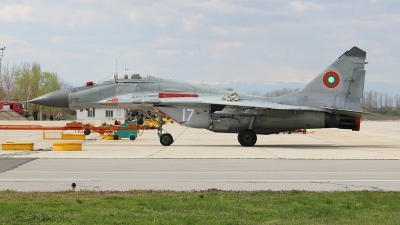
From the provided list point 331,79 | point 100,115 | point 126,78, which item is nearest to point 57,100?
point 126,78

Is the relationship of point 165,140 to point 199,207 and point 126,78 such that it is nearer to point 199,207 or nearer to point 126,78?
point 126,78

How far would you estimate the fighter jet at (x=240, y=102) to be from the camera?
79.2 ft

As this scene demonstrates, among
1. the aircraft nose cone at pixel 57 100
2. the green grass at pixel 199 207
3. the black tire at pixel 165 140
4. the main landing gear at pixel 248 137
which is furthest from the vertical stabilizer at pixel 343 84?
the green grass at pixel 199 207

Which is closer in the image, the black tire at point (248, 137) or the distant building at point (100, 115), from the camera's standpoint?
the black tire at point (248, 137)

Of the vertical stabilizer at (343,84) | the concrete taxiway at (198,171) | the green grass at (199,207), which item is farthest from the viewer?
the vertical stabilizer at (343,84)

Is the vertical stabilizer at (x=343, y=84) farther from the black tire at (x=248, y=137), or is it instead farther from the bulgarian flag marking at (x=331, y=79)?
the black tire at (x=248, y=137)

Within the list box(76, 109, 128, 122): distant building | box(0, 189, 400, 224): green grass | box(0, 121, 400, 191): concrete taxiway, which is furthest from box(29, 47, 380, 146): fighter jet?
box(76, 109, 128, 122): distant building

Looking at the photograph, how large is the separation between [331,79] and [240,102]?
415 centimetres

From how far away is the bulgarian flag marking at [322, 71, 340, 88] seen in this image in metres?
24.6

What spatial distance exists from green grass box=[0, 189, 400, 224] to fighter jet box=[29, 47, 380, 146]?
Result: 13.3 m

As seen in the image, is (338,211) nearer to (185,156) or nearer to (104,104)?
(185,156)

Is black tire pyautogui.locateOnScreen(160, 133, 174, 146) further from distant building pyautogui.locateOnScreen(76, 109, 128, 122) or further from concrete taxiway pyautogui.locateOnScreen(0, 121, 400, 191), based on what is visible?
distant building pyautogui.locateOnScreen(76, 109, 128, 122)

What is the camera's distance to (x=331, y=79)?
24.7 m

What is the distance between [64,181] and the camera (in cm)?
1270
